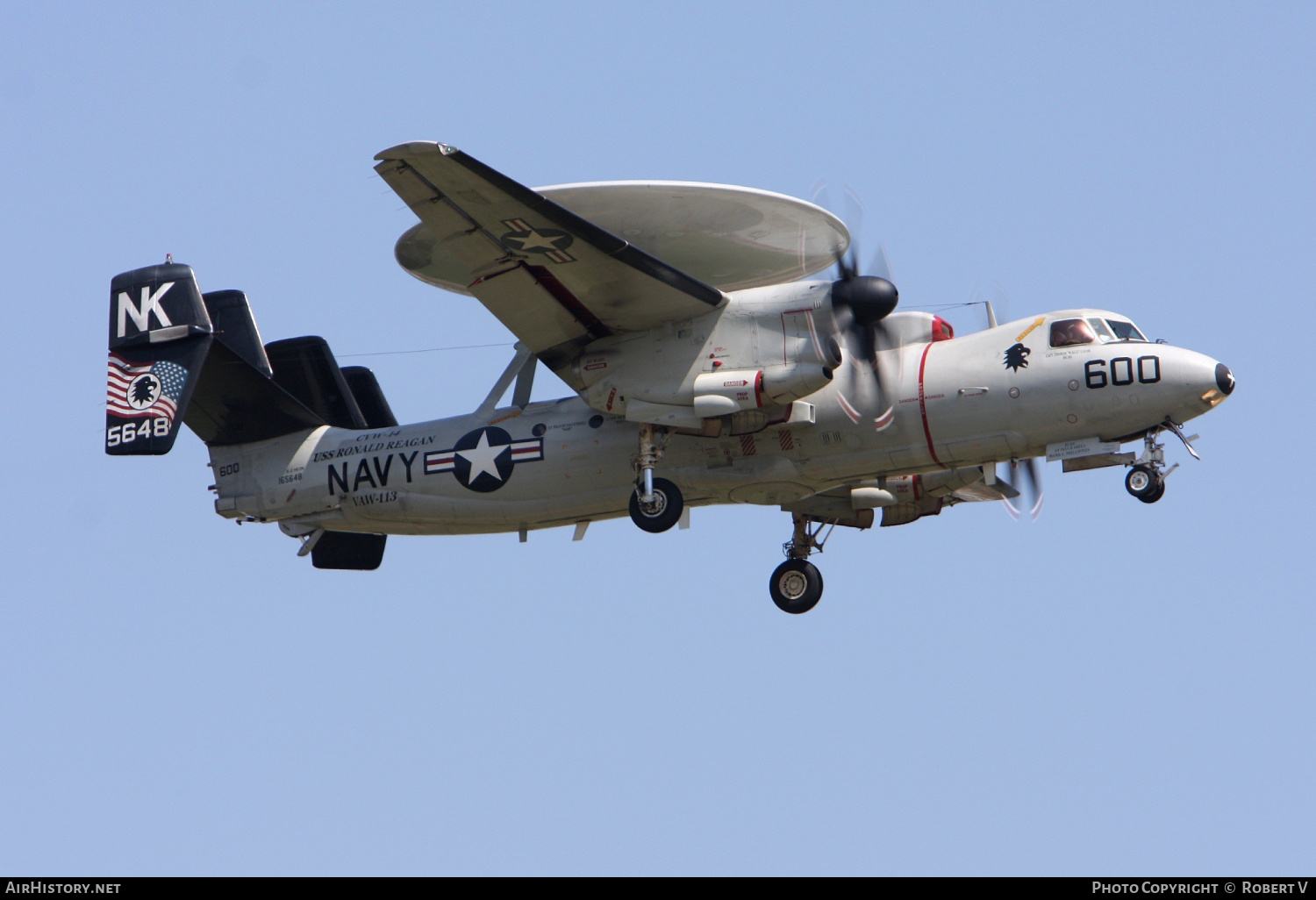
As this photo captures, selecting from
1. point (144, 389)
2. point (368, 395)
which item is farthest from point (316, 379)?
point (144, 389)

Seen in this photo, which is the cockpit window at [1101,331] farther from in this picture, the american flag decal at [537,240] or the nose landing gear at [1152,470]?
the american flag decal at [537,240]

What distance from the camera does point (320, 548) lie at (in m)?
25.5

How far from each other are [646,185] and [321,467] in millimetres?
6783

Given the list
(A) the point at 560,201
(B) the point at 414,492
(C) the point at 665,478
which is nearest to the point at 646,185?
(A) the point at 560,201

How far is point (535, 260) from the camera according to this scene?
20.8 metres

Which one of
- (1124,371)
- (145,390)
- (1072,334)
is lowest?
(1124,371)

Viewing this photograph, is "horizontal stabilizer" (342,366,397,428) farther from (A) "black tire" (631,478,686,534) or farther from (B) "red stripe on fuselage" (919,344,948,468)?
(B) "red stripe on fuselage" (919,344,948,468)

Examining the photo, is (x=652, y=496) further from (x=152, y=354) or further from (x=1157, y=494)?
(x=152, y=354)

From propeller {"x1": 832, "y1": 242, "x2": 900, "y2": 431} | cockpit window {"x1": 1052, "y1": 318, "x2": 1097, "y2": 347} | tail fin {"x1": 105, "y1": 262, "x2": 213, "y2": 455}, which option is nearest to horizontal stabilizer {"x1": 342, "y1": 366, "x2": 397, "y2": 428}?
tail fin {"x1": 105, "y1": 262, "x2": 213, "y2": 455}

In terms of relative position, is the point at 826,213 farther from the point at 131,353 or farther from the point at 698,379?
the point at 131,353

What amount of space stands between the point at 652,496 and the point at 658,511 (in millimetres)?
209

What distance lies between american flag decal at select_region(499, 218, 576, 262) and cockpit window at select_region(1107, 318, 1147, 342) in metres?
6.77

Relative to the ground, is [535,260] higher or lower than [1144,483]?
higher

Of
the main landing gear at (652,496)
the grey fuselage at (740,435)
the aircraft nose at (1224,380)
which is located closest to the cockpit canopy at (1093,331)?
the grey fuselage at (740,435)
